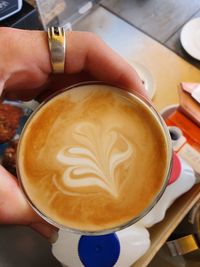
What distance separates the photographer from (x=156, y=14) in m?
0.91

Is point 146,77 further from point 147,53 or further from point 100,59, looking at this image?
point 100,59

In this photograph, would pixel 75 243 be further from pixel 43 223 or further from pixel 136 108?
→ pixel 136 108

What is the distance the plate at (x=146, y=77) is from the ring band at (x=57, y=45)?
26 cm

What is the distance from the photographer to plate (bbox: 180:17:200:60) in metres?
0.84

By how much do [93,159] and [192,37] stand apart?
47cm

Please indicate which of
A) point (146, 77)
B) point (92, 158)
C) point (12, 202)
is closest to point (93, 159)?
point (92, 158)

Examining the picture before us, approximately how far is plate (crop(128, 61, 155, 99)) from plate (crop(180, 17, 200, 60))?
3.9 inches

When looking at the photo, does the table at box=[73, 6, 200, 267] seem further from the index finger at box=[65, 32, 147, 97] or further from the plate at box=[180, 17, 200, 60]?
the index finger at box=[65, 32, 147, 97]

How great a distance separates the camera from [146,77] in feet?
2.66

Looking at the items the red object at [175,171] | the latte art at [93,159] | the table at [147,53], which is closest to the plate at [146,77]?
the table at [147,53]

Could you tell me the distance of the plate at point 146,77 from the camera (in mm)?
793

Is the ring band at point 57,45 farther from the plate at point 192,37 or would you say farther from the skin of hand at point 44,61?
the plate at point 192,37

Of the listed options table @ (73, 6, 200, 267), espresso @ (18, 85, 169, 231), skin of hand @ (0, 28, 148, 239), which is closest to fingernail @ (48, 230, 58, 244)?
skin of hand @ (0, 28, 148, 239)

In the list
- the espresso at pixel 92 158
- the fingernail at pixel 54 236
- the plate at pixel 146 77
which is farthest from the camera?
the plate at pixel 146 77
